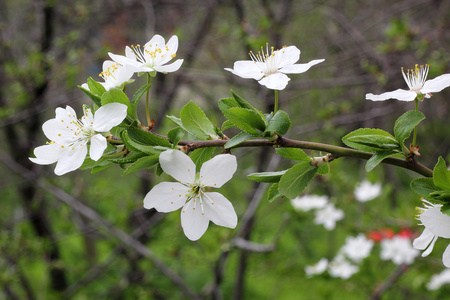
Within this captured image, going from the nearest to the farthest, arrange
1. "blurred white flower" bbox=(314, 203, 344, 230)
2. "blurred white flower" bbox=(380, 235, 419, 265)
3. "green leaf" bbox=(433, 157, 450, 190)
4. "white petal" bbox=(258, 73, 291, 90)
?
"green leaf" bbox=(433, 157, 450, 190)
"white petal" bbox=(258, 73, 291, 90)
"blurred white flower" bbox=(380, 235, 419, 265)
"blurred white flower" bbox=(314, 203, 344, 230)

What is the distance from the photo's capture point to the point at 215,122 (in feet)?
10.3

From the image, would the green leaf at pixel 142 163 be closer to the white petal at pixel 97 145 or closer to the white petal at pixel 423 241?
the white petal at pixel 97 145

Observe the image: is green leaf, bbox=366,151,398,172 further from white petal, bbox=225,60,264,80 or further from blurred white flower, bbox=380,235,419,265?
blurred white flower, bbox=380,235,419,265

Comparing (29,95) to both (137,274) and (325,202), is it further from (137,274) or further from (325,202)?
(325,202)

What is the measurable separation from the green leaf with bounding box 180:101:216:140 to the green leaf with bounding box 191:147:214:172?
0.08 ft

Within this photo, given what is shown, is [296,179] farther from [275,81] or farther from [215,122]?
[215,122]

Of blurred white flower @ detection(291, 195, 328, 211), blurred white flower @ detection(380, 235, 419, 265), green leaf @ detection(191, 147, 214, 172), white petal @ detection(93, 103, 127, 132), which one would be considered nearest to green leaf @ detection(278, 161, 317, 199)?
green leaf @ detection(191, 147, 214, 172)

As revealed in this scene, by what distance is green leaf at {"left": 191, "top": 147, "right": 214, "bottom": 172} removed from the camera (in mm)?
756

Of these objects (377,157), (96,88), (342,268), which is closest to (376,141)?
(377,157)

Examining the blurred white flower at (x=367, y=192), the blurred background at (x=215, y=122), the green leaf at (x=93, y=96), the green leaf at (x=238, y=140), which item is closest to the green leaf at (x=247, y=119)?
the green leaf at (x=238, y=140)

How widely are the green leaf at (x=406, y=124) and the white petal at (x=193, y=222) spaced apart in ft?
1.12

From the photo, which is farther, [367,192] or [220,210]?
[367,192]

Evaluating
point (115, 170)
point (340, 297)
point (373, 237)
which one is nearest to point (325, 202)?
point (373, 237)

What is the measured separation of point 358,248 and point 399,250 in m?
0.28
